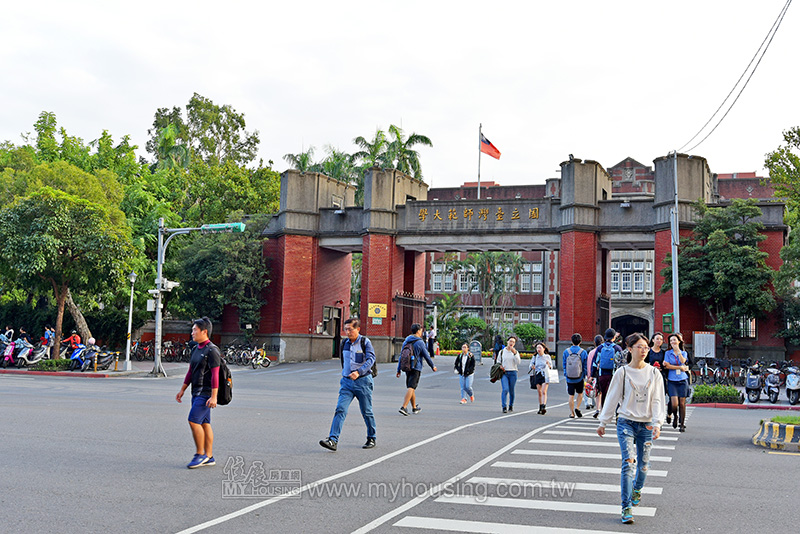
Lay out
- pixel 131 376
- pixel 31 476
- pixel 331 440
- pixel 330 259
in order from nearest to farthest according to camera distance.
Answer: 1. pixel 31 476
2. pixel 331 440
3. pixel 131 376
4. pixel 330 259

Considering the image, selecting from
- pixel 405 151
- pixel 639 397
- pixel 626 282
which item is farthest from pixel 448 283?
pixel 639 397

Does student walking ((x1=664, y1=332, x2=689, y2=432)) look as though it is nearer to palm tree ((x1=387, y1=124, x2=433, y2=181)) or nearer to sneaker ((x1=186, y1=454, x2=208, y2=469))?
sneaker ((x1=186, y1=454, x2=208, y2=469))

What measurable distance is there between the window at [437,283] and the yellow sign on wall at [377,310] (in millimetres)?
39869

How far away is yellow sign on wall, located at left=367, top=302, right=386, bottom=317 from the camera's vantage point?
38156mm

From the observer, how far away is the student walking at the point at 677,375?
1344 centimetres

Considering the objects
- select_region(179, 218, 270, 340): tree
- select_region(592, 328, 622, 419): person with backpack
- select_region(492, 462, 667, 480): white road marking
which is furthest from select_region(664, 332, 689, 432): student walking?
select_region(179, 218, 270, 340): tree

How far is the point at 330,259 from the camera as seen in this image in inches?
1640

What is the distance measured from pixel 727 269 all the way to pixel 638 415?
26.3 metres

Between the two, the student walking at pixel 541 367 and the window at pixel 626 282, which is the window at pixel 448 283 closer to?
the window at pixel 626 282

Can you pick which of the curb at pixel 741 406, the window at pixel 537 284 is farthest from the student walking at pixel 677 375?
the window at pixel 537 284

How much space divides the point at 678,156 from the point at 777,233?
17.3ft

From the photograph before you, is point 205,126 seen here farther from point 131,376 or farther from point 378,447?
point 378,447

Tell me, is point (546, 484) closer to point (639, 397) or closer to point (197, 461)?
point (639, 397)

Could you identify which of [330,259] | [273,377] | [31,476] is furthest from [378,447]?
[330,259]
